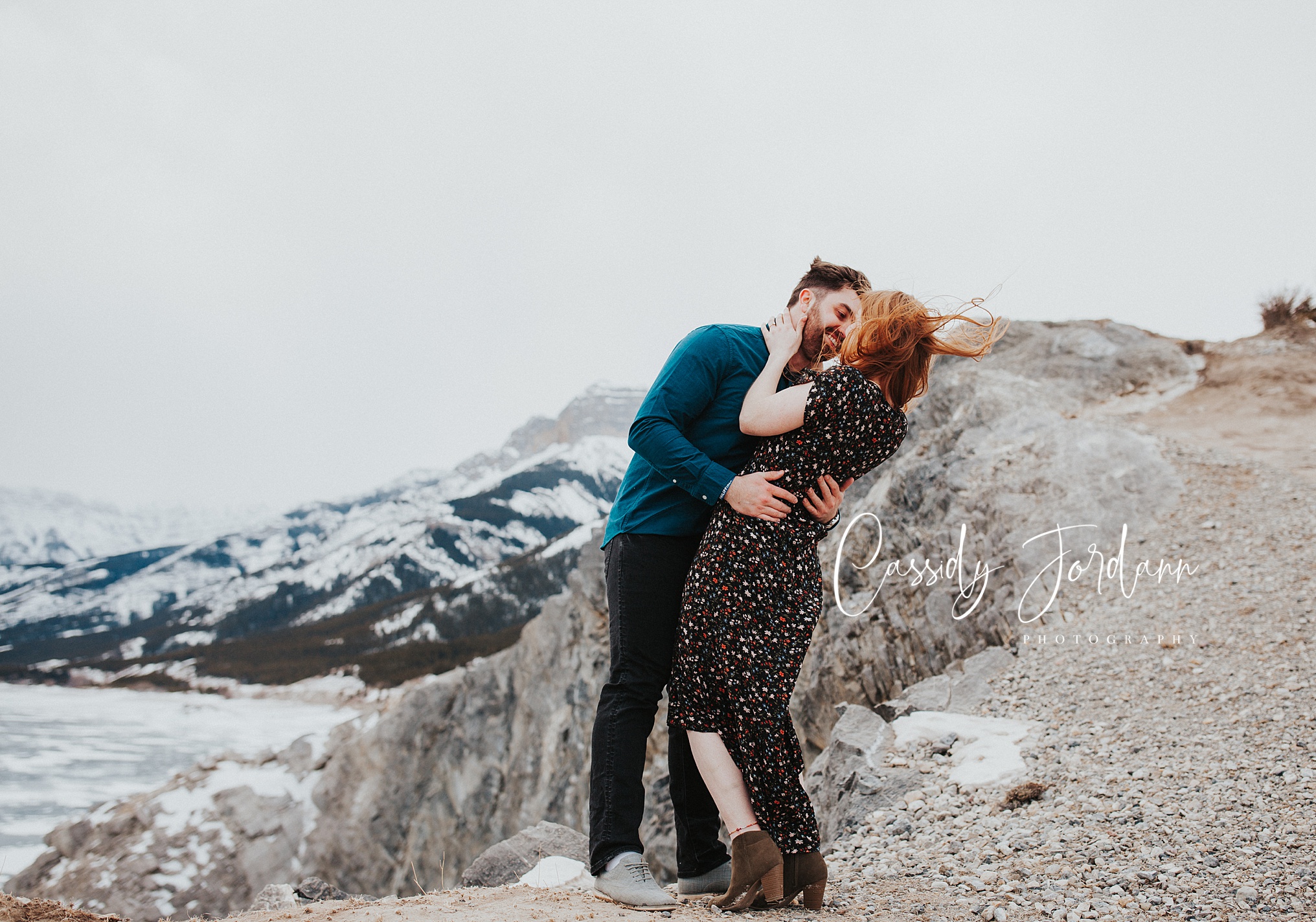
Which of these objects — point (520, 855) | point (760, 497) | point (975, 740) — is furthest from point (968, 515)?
point (760, 497)

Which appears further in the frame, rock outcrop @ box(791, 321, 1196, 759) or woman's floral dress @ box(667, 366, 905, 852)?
rock outcrop @ box(791, 321, 1196, 759)

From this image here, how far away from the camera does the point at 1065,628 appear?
8156mm

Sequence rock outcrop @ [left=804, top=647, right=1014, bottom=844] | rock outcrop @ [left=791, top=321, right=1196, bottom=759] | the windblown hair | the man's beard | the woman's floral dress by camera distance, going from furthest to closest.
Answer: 1. rock outcrop @ [left=791, top=321, right=1196, bottom=759]
2. rock outcrop @ [left=804, top=647, right=1014, bottom=844]
3. the man's beard
4. the windblown hair
5. the woman's floral dress

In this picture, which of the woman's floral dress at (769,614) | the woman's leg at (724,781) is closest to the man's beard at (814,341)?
the woman's floral dress at (769,614)

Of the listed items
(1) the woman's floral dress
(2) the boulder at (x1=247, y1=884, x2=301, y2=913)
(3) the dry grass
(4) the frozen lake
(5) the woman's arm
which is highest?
(3) the dry grass

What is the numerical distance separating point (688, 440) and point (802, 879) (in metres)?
1.93

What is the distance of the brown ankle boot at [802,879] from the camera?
9.45ft

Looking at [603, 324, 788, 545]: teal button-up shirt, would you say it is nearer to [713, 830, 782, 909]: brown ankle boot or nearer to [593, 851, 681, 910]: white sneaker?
[713, 830, 782, 909]: brown ankle boot

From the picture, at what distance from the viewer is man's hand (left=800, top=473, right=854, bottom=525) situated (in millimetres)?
3012

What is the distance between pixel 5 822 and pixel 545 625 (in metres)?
68.8

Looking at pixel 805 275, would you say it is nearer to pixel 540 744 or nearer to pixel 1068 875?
pixel 1068 875

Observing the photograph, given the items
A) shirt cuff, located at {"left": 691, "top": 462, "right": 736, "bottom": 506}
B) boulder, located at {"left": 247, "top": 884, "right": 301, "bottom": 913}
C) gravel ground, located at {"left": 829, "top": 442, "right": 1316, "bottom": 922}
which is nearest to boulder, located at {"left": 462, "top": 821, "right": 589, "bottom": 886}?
boulder, located at {"left": 247, "top": 884, "right": 301, "bottom": 913}

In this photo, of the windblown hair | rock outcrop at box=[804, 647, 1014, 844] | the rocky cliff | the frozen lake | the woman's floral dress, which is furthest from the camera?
the frozen lake

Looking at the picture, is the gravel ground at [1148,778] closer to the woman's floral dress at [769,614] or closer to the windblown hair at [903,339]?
the woman's floral dress at [769,614]
